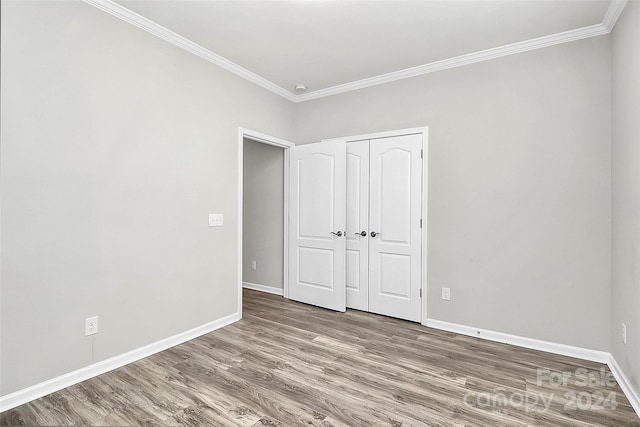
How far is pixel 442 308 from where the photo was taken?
10.9ft

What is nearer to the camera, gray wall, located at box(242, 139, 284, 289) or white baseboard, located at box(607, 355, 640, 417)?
white baseboard, located at box(607, 355, 640, 417)

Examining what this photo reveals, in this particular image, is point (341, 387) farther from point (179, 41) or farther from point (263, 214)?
point (179, 41)

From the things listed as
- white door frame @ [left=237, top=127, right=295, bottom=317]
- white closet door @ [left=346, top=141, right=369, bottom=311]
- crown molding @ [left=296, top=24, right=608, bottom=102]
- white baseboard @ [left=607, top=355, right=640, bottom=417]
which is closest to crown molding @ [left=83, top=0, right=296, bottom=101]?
white door frame @ [left=237, top=127, right=295, bottom=317]

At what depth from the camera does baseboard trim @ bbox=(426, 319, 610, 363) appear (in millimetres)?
2674

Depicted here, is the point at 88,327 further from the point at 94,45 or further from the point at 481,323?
the point at 481,323

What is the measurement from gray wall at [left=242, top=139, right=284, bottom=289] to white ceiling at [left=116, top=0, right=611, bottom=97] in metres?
1.46

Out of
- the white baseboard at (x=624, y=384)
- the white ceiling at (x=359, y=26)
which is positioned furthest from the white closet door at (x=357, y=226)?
the white baseboard at (x=624, y=384)

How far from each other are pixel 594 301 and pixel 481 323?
2.94 feet

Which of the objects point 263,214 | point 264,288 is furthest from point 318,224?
point 264,288

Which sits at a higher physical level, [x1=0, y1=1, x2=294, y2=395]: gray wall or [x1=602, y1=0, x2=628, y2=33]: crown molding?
[x1=602, y1=0, x2=628, y2=33]: crown molding

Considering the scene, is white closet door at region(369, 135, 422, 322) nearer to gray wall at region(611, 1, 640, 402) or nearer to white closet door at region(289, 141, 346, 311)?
white closet door at region(289, 141, 346, 311)

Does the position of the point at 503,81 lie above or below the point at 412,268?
above

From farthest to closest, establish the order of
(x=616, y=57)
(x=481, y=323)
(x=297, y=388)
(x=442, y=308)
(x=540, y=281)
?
1. (x=442, y=308)
2. (x=481, y=323)
3. (x=540, y=281)
4. (x=616, y=57)
5. (x=297, y=388)

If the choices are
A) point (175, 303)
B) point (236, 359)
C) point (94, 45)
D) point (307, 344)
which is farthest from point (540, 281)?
point (94, 45)
